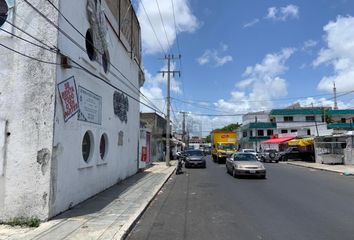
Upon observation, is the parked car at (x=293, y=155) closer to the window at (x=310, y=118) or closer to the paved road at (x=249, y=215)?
the window at (x=310, y=118)

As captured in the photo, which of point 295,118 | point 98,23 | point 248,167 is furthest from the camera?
point 295,118

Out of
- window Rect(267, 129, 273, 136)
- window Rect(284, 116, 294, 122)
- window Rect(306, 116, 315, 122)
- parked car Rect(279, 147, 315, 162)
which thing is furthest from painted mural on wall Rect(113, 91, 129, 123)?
window Rect(306, 116, 315, 122)

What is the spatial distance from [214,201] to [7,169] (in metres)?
6.85

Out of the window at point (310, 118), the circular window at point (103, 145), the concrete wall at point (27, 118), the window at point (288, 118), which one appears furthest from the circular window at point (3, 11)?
the window at point (310, 118)

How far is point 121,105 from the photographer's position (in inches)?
693

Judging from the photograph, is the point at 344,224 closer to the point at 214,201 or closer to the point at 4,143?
the point at 214,201

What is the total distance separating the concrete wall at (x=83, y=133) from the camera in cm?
961

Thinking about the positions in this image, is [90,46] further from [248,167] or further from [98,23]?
[248,167]

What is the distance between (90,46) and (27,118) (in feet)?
15.3

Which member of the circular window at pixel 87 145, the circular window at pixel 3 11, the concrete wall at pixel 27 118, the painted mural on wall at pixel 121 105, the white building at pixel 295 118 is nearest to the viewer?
the concrete wall at pixel 27 118

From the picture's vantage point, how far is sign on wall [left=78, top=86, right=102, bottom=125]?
445 inches

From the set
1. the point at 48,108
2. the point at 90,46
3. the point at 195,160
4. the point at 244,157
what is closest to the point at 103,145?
the point at 90,46

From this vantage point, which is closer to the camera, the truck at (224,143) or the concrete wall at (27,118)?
the concrete wall at (27,118)

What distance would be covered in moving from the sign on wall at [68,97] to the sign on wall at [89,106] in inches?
21.1
